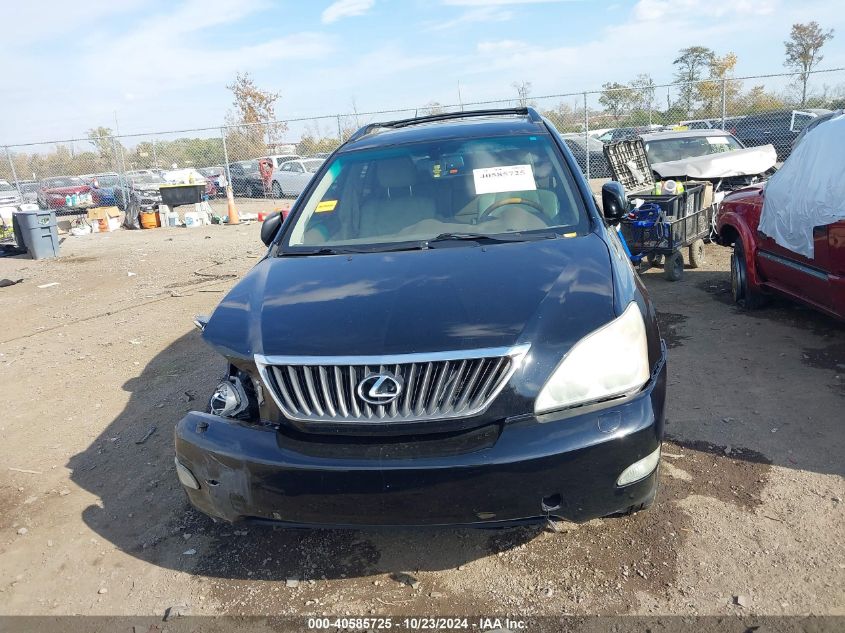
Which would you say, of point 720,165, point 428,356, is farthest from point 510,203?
point 720,165

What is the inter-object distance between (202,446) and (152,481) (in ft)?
4.79

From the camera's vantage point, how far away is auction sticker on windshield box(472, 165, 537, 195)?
3.80 m

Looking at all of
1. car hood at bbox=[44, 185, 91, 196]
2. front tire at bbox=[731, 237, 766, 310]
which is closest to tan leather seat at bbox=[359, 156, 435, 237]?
front tire at bbox=[731, 237, 766, 310]

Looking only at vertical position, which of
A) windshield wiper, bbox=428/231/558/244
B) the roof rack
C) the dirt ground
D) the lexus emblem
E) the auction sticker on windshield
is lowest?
the dirt ground

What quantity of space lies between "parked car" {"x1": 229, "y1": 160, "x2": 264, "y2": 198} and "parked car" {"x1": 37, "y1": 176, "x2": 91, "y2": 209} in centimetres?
521

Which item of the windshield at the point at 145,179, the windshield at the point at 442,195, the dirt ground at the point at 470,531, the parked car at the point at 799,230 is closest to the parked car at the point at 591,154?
the windshield at the point at 145,179

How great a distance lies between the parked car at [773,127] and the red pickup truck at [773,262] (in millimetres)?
13635

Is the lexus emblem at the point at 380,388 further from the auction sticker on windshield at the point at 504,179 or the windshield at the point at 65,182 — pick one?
the windshield at the point at 65,182

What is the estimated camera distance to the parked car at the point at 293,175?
2216 centimetres

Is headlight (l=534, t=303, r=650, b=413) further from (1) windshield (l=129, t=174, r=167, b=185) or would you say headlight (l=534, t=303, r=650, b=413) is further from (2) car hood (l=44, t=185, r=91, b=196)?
(2) car hood (l=44, t=185, r=91, b=196)

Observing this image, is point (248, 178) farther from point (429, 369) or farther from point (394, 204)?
point (429, 369)

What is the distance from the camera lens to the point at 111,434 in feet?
14.9

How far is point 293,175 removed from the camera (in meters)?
22.5

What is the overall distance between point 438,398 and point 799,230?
409cm
